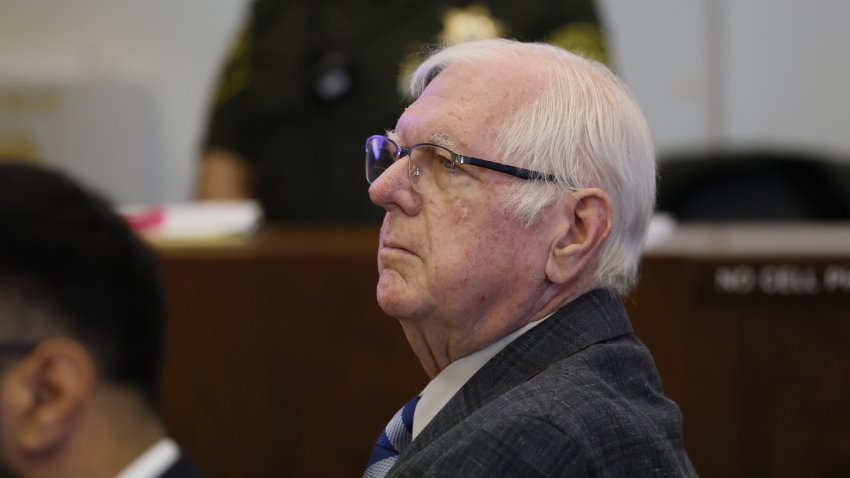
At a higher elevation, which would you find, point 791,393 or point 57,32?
point 57,32

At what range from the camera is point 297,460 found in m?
2.08

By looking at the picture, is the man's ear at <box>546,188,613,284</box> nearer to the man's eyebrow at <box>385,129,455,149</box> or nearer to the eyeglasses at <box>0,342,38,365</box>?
the man's eyebrow at <box>385,129,455,149</box>

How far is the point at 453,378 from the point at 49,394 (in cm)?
43

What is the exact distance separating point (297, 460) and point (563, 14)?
109 cm

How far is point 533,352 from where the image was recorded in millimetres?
957

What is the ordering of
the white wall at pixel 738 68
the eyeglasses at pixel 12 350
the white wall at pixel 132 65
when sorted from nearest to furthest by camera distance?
the eyeglasses at pixel 12 350 → the white wall at pixel 738 68 → the white wall at pixel 132 65

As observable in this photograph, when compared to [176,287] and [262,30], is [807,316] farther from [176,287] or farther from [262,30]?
[262,30]

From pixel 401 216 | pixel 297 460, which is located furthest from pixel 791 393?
pixel 401 216

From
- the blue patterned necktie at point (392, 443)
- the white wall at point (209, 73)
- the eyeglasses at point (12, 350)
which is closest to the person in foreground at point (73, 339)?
the eyeglasses at point (12, 350)

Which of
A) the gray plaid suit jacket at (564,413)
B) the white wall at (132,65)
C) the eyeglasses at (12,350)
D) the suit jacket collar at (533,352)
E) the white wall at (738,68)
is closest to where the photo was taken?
the gray plaid suit jacket at (564,413)

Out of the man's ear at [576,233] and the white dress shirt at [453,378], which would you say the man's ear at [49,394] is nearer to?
the white dress shirt at [453,378]

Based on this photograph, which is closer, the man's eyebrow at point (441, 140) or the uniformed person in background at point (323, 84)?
the man's eyebrow at point (441, 140)

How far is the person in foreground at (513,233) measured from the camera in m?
0.96

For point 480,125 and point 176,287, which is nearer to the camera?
point 480,125
